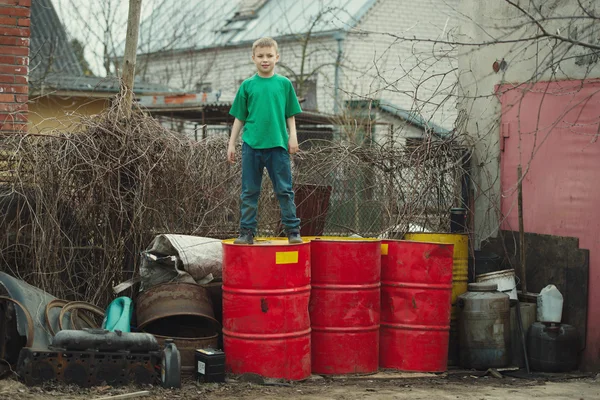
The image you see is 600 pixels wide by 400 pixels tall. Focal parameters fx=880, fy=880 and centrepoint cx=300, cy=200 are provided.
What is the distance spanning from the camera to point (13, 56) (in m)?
9.42

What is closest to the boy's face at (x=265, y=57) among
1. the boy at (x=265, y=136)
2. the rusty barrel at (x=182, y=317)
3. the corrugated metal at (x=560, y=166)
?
the boy at (x=265, y=136)

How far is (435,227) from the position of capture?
9.36 metres

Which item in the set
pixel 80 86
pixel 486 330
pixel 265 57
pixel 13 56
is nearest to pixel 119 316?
pixel 265 57

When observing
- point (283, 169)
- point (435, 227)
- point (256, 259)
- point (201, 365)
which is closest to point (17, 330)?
point (201, 365)

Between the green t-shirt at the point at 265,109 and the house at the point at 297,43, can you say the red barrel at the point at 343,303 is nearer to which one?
the green t-shirt at the point at 265,109

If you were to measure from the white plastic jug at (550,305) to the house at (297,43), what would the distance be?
13.6m

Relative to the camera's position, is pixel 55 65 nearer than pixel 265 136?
No

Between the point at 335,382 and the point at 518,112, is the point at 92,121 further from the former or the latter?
the point at 518,112

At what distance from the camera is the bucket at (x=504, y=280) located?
8.75 meters

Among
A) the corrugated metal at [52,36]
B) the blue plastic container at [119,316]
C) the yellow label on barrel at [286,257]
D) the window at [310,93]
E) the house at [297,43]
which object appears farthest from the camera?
the house at [297,43]

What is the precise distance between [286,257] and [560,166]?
3351 millimetres

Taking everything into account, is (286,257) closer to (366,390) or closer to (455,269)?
(366,390)

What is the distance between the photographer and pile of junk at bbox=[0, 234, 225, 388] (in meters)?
6.32

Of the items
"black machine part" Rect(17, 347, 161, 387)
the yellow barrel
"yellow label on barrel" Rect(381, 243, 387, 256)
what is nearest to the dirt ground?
"black machine part" Rect(17, 347, 161, 387)
